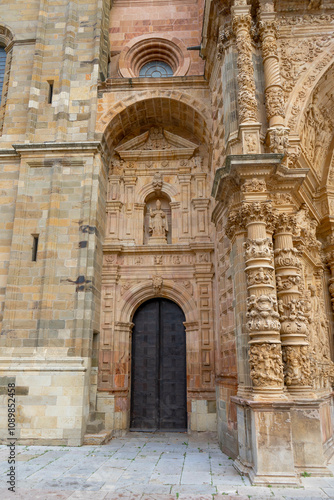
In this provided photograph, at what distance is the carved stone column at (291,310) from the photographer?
7.46m

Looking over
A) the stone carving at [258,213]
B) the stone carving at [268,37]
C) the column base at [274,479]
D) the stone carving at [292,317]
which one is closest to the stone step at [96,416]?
the column base at [274,479]

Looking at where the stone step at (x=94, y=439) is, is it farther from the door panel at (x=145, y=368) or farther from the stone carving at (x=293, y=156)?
the stone carving at (x=293, y=156)

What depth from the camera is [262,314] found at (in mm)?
7344

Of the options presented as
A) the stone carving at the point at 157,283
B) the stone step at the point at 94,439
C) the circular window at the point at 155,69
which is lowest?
the stone step at the point at 94,439

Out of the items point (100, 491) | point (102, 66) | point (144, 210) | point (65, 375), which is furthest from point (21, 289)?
point (102, 66)

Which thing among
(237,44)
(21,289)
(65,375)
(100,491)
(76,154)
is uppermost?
(237,44)

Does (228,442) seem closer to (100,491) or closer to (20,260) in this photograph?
(100,491)

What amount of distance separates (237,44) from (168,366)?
339 inches

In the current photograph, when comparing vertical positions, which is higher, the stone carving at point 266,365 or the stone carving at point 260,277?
the stone carving at point 260,277

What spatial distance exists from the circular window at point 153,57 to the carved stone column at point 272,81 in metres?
3.76

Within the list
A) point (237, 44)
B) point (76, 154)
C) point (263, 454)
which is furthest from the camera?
point (76, 154)

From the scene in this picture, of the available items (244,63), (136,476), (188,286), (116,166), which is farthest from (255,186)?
(116,166)

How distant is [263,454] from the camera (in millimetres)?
6754

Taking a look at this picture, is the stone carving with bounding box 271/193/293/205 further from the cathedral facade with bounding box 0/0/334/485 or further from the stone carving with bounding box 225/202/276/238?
the stone carving with bounding box 225/202/276/238
